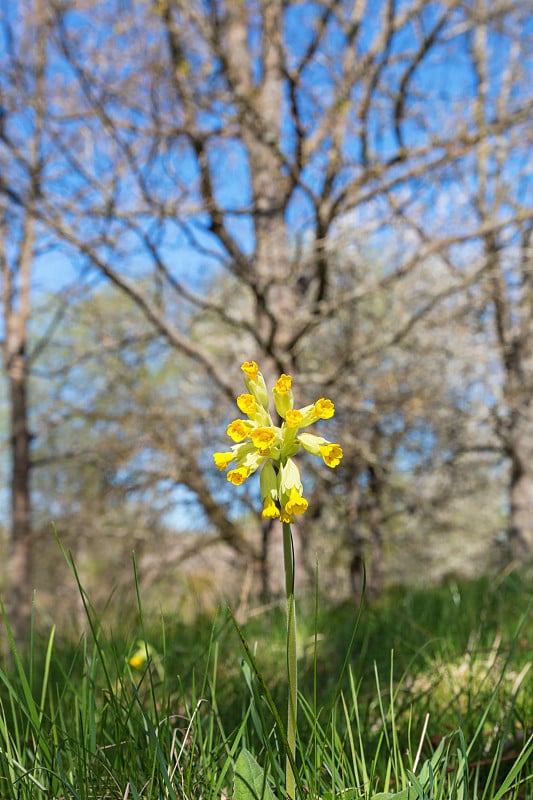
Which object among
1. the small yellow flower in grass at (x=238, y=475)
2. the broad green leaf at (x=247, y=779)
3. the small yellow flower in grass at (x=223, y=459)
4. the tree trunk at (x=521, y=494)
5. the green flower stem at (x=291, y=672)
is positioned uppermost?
the small yellow flower in grass at (x=223, y=459)

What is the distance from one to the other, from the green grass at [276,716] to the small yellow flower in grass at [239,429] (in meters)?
0.34

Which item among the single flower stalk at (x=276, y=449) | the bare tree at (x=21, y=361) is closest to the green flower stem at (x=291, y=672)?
the single flower stalk at (x=276, y=449)

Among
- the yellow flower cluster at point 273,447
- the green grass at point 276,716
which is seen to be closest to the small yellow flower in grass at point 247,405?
the yellow flower cluster at point 273,447

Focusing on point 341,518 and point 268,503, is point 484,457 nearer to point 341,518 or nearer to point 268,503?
point 341,518

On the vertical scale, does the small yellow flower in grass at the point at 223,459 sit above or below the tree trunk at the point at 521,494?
above

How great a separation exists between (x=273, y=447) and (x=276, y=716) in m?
0.42

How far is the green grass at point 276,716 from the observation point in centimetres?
107

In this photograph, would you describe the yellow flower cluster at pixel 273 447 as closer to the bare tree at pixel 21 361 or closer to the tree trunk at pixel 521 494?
the bare tree at pixel 21 361

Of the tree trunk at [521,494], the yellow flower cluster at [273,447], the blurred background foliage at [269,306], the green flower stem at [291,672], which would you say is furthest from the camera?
the tree trunk at [521,494]

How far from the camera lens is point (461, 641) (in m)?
2.35

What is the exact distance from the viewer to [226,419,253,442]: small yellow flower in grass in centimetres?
109

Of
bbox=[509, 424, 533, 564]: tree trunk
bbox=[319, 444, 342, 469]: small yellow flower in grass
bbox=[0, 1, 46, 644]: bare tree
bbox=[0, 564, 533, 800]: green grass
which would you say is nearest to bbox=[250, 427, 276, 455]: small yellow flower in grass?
bbox=[319, 444, 342, 469]: small yellow flower in grass

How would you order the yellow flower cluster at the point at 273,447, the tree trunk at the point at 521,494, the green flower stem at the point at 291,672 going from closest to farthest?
the green flower stem at the point at 291,672 < the yellow flower cluster at the point at 273,447 < the tree trunk at the point at 521,494

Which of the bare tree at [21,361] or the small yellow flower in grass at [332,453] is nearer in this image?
the small yellow flower in grass at [332,453]
